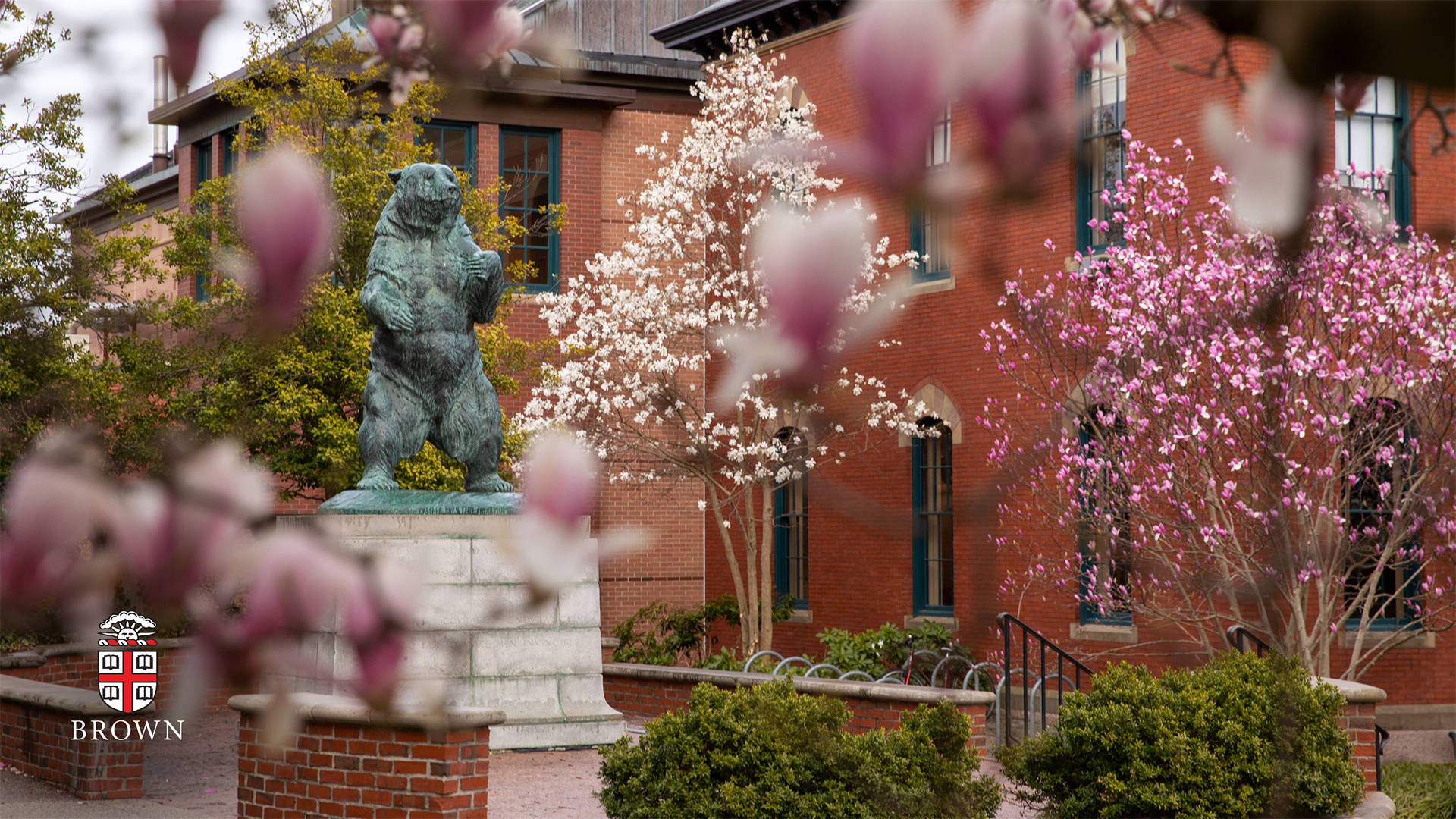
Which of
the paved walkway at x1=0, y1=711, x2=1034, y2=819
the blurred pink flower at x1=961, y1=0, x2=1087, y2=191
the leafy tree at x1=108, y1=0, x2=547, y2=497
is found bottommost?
the paved walkway at x1=0, y1=711, x2=1034, y2=819

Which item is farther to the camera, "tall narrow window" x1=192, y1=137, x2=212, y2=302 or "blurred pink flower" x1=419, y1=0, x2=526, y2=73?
"tall narrow window" x1=192, y1=137, x2=212, y2=302

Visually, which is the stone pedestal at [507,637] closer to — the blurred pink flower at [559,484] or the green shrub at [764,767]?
the green shrub at [764,767]

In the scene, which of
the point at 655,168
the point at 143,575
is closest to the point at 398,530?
the point at 143,575

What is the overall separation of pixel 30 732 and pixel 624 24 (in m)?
18.6

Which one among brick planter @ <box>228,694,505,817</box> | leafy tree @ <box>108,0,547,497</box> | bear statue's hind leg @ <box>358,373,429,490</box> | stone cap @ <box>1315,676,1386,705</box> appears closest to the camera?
brick planter @ <box>228,694,505,817</box>

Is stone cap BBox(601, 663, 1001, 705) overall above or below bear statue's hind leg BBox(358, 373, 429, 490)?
below

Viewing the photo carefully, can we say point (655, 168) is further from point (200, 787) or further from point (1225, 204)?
point (200, 787)

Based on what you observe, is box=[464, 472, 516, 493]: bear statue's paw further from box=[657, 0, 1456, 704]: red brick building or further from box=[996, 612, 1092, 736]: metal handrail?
box=[996, 612, 1092, 736]: metal handrail

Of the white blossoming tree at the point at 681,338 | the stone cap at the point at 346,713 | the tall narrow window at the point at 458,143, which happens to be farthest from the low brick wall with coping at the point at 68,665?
the tall narrow window at the point at 458,143

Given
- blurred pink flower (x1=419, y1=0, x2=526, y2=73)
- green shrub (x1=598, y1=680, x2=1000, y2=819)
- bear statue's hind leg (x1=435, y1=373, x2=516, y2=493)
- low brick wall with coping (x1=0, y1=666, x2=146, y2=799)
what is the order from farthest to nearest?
bear statue's hind leg (x1=435, y1=373, x2=516, y2=493)
low brick wall with coping (x1=0, y1=666, x2=146, y2=799)
green shrub (x1=598, y1=680, x2=1000, y2=819)
blurred pink flower (x1=419, y1=0, x2=526, y2=73)

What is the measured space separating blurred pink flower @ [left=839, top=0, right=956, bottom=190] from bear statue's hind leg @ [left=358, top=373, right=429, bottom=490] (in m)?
11.2

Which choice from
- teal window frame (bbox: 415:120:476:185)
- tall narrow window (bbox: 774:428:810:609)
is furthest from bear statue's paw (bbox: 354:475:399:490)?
teal window frame (bbox: 415:120:476:185)

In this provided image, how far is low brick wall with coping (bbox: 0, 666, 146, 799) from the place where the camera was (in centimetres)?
1092

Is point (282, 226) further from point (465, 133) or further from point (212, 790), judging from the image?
point (465, 133)
